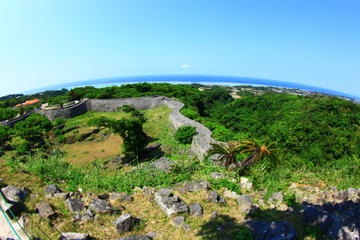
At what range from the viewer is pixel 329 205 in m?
5.36

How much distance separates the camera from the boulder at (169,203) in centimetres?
553

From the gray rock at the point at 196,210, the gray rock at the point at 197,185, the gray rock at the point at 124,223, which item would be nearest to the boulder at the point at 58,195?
the gray rock at the point at 124,223

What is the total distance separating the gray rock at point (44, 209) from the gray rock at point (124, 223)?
1.55 meters

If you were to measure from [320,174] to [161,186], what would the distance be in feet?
21.1

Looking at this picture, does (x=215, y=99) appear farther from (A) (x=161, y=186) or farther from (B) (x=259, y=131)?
(A) (x=161, y=186)

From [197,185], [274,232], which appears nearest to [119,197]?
[197,185]

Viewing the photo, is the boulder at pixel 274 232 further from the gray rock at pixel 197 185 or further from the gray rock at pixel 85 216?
the gray rock at pixel 85 216

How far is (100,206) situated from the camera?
5.47m

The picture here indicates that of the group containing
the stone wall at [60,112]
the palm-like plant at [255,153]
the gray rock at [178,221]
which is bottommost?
the stone wall at [60,112]

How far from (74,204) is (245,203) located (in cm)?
477

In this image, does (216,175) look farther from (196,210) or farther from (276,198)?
(196,210)

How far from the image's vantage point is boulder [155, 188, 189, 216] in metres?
5.53

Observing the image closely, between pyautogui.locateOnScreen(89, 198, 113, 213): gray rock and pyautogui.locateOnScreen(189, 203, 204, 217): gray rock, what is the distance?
7.18 ft

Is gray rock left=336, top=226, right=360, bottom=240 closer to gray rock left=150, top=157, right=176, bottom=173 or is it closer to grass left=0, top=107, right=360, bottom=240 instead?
grass left=0, top=107, right=360, bottom=240
